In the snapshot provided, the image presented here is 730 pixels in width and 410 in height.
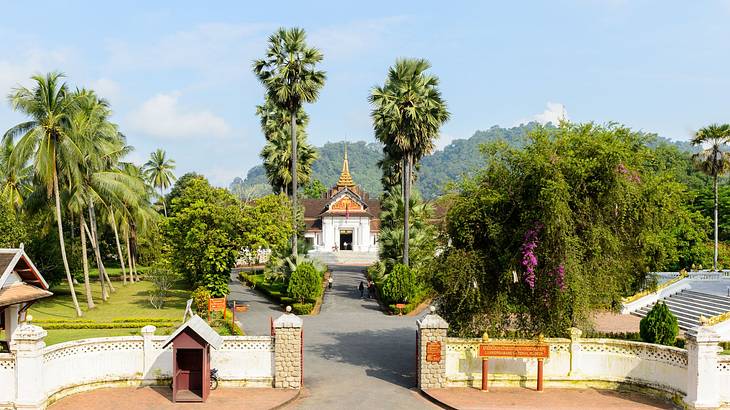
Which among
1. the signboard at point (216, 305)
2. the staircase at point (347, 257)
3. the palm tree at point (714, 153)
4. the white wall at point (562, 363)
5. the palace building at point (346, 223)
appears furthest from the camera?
the palace building at point (346, 223)

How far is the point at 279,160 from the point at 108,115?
1294 cm

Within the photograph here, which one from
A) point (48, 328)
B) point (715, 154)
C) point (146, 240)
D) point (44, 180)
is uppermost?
Answer: point (715, 154)

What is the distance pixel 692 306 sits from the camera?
34125 mm

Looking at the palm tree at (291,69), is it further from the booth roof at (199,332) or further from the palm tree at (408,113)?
the booth roof at (199,332)

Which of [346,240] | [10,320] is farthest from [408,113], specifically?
[346,240]

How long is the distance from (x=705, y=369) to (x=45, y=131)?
100 feet

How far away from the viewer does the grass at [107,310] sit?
29.7 m

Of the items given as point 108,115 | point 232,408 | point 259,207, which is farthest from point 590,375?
point 108,115

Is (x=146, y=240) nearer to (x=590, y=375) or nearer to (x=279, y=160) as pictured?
(x=279, y=160)

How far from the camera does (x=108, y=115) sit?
4631 centimetres

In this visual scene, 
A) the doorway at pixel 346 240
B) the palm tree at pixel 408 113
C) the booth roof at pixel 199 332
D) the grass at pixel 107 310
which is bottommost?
the grass at pixel 107 310

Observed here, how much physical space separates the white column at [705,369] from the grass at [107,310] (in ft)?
66.3

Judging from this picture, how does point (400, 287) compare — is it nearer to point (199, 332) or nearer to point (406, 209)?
point (406, 209)

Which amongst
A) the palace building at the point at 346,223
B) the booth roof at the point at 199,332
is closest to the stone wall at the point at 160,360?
the booth roof at the point at 199,332
